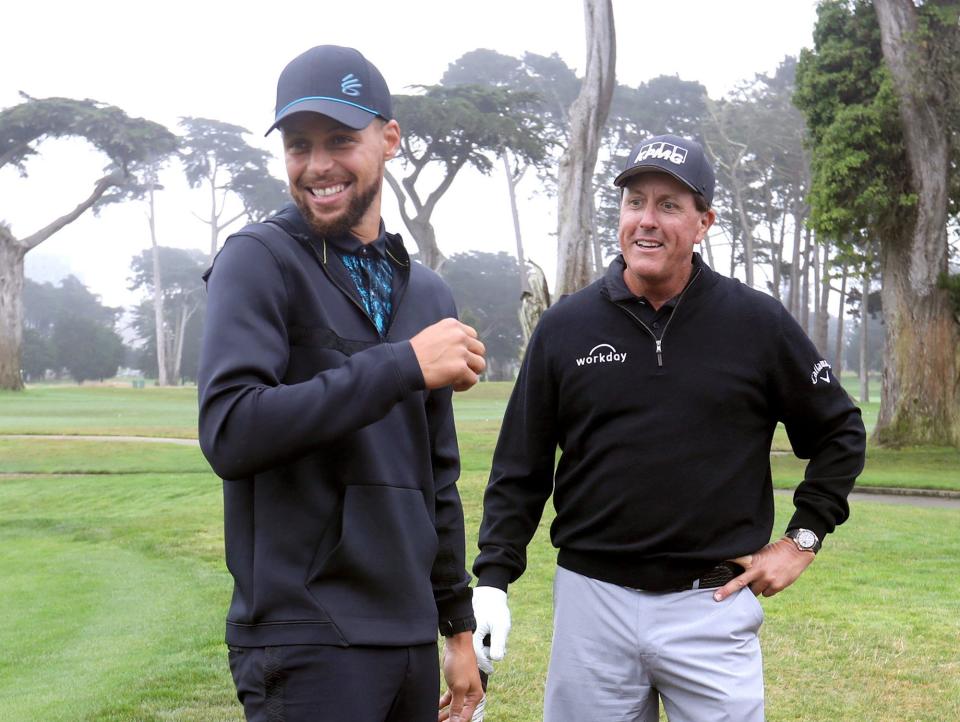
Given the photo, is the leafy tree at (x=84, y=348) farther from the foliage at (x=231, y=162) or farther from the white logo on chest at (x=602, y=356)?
the white logo on chest at (x=602, y=356)

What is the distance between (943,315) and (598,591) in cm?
1977

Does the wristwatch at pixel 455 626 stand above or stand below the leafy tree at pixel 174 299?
below

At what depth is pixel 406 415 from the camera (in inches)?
97.4

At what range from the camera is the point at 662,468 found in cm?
319

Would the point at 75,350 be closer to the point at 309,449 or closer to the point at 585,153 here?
the point at 585,153

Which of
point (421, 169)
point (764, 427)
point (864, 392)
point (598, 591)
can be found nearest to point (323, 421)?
point (598, 591)

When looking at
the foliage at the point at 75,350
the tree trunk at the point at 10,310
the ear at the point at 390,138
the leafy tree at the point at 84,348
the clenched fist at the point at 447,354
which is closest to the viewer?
the clenched fist at the point at 447,354

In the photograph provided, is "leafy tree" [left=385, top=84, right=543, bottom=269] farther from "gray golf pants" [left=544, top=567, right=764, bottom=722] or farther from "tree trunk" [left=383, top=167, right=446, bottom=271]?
"gray golf pants" [left=544, top=567, right=764, bottom=722]

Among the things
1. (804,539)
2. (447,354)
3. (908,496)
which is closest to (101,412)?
(908,496)

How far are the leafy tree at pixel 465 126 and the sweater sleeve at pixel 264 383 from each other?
127 ft

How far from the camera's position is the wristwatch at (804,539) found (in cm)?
338

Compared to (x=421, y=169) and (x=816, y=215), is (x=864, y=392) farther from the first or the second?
(x=816, y=215)

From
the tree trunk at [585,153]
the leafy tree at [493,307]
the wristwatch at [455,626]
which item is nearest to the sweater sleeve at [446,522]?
the wristwatch at [455,626]

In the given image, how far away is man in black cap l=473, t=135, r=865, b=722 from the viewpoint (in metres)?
3.14
